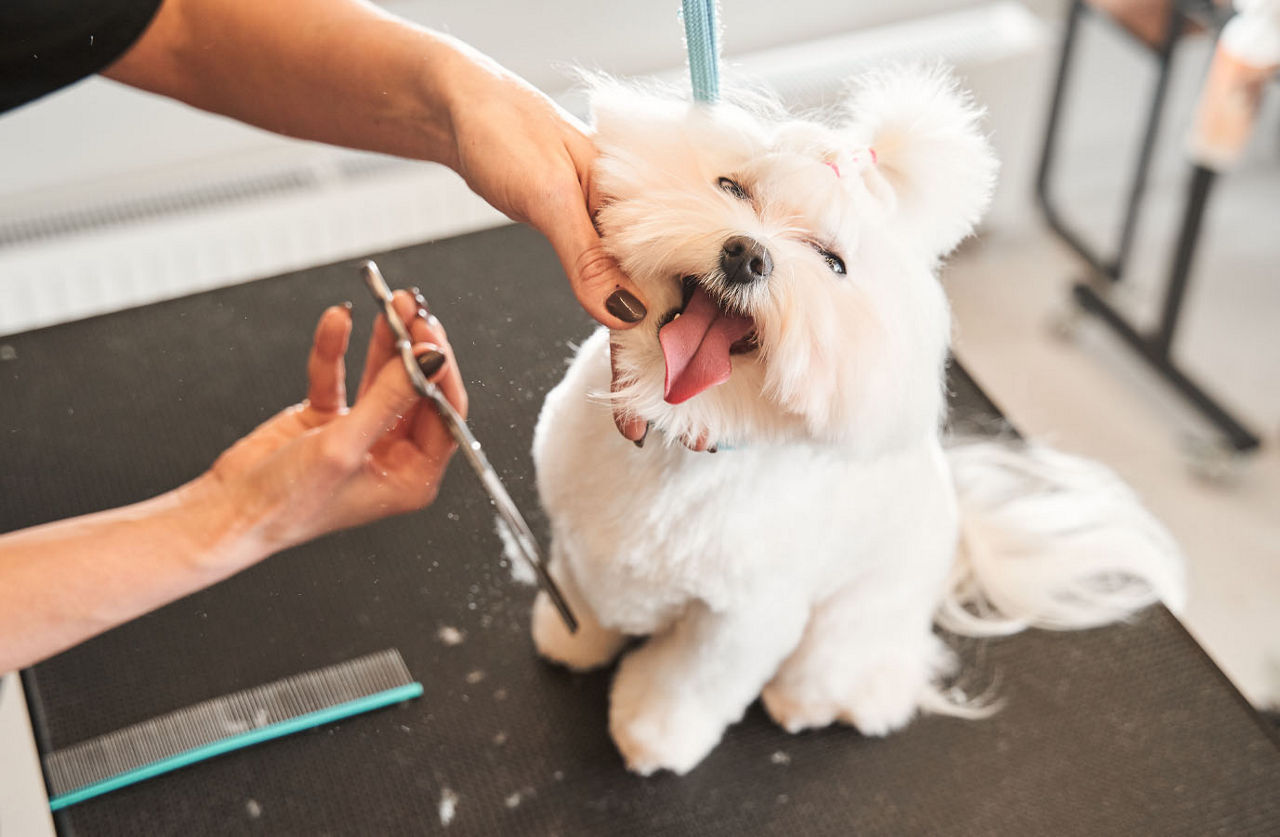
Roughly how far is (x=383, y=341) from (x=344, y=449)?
0.08 meters

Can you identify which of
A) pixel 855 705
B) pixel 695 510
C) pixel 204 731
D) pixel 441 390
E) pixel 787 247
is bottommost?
pixel 855 705

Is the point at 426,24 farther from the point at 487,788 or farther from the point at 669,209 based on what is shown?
the point at 487,788

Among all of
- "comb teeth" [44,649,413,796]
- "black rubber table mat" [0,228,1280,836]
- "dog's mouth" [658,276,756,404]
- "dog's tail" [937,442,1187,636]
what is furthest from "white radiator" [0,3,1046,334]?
"dog's tail" [937,442,1187,636]

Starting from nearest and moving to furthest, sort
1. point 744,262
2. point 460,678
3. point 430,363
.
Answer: point 744,262
point 430,363
point 460,678

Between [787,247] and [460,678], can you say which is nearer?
[787,247]

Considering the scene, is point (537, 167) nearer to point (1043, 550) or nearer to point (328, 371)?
point (328, 371)

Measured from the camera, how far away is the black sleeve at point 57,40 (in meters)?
0.60

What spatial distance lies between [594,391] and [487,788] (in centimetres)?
30

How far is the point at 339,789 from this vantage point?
2.50 ft

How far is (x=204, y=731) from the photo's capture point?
0.75 m

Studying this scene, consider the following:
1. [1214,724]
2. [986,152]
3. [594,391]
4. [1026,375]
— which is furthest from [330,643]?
[1026,375]

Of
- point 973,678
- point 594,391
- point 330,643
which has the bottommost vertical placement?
point 973,678

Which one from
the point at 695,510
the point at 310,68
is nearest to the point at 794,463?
the point at 695,510

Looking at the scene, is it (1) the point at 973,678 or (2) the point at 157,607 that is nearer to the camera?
(2) the point at 157,607
